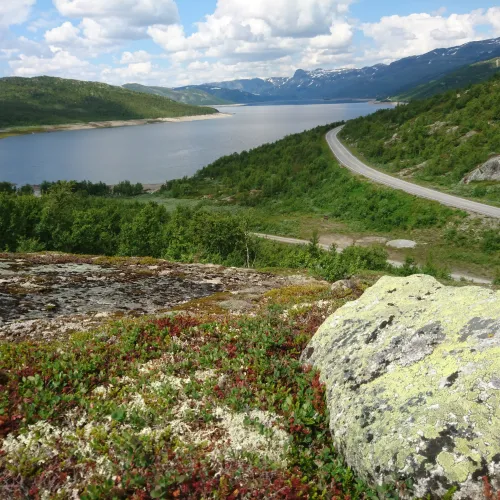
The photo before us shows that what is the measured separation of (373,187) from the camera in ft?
277

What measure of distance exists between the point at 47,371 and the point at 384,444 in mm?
7068

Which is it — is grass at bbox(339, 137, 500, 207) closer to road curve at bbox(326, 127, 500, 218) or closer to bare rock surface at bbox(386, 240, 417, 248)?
road curve at bbox(326, 127, 500, 218)

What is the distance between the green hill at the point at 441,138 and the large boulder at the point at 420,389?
75697 mm

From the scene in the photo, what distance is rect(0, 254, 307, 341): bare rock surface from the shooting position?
42.3ft

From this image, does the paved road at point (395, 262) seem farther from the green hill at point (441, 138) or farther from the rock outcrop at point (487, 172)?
the rock outcrop at point (487, 172)

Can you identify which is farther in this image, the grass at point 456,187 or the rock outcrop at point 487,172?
the rock outcrop at point 487,172

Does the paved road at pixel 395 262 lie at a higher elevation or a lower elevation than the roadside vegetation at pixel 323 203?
lower

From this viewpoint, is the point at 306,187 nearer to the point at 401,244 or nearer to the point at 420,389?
the point at 401,244

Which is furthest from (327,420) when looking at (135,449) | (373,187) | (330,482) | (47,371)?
(373,187)

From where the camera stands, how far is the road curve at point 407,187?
66500 millimetres

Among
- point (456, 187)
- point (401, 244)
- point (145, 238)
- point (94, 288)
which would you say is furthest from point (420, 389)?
point (456, 187)

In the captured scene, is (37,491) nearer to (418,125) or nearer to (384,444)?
(384,444)

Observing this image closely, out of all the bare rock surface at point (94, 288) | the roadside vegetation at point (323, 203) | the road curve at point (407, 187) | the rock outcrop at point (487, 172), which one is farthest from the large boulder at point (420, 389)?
the rock outcrop at point (487, 172)

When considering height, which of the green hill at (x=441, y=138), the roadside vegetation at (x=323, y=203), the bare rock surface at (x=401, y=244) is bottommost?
the bare rock surface at (x=401, y=244)
